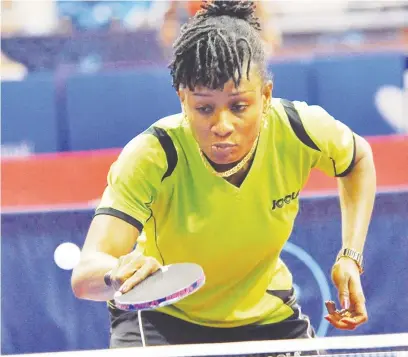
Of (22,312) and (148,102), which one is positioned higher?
(148,102)

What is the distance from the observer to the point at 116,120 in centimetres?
416

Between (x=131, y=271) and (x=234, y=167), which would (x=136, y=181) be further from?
(x=131, y=271)

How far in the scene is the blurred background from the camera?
9.60 ft

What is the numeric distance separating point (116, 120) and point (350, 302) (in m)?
2.40

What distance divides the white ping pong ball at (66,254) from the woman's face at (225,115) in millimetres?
1168

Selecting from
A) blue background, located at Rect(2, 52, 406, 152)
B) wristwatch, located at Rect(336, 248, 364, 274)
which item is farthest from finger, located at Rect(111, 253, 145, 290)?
blue background, located at Rect(2, 52, 406, 152)

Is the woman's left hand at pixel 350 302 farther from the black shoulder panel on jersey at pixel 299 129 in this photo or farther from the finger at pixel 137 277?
the finger at pixel 137 277

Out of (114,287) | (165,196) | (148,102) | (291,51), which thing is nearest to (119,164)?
(165,196)

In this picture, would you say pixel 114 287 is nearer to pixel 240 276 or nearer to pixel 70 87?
pixel 240 276

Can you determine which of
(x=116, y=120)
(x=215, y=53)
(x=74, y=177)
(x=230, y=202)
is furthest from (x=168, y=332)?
(x=116, y=120)

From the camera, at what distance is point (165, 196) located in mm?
1928

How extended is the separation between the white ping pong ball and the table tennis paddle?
1355 mm

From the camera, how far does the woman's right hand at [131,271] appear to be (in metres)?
1.49

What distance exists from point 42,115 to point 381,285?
6.31 ft
